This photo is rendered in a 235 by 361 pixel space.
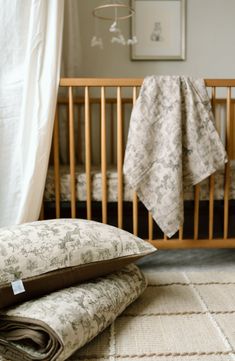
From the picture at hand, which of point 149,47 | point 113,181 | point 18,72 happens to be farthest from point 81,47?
point 113,181

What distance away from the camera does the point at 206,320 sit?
121 centimetres

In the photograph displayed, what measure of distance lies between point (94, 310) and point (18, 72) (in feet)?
3.37

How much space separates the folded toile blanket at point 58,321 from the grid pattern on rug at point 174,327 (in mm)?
54

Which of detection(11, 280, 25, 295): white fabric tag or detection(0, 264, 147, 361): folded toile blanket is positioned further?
detection(11, 280, 25, 295): white fabric tag

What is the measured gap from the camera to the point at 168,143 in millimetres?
1539

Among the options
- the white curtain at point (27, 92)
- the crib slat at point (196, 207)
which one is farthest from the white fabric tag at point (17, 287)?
the crib slat at point (196, 207)

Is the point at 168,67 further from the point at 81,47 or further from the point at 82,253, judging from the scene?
the point at 82,253

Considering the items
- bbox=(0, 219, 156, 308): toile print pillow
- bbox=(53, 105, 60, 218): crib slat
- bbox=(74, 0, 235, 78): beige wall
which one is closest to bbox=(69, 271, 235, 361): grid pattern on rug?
bbox=(0, 219, 156, 308): toile print pillow

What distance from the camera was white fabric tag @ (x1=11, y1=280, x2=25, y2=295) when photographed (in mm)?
1060

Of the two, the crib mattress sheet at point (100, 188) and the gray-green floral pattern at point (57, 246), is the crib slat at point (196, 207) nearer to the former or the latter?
the crib mattress sheet at point (100, 188)

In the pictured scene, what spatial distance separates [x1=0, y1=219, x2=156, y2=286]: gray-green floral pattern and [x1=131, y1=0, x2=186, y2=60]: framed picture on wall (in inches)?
61.5

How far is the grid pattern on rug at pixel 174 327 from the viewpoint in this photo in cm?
103

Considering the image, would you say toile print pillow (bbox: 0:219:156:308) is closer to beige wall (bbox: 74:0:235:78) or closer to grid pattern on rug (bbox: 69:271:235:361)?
grid pattern on rug (bbox: 69:271:235:361)

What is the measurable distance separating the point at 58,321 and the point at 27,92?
3.12 feet
